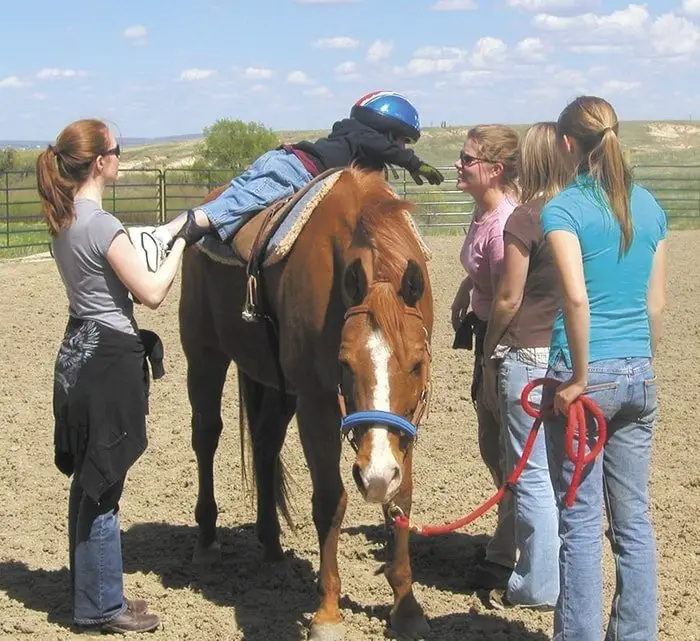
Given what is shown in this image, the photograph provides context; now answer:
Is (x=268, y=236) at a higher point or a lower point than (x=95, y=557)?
higher

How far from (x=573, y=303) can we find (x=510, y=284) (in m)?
0.66

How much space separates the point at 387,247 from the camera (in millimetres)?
3330

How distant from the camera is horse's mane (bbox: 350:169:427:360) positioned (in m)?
3.15

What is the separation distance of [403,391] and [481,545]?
178 centimetres

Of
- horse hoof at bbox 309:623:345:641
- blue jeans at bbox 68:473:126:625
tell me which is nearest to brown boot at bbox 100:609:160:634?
blue jeans at bbox 68:473:126:625

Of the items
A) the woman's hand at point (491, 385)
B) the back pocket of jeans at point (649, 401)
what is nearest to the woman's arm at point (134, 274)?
the woman's hand at point (491, 385)

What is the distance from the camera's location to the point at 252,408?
500 centimetres

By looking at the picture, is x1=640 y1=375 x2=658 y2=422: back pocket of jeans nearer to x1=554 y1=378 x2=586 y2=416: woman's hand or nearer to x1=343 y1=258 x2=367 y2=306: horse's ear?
x1=554 y1=378 x2=586 y2=416: woman's hand

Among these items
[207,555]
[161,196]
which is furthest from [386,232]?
[161,196]

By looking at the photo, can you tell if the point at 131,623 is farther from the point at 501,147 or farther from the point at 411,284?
the point at 501,147

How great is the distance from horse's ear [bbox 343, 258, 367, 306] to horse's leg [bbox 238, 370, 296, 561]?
1.56m

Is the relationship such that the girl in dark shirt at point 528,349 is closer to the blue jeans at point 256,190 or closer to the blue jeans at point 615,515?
the blue jeans at point 615,515

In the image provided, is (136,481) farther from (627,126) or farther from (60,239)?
(627,126)

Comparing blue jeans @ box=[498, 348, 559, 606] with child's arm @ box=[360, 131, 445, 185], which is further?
child's arm @ box=[360, 131, 445, 185]
